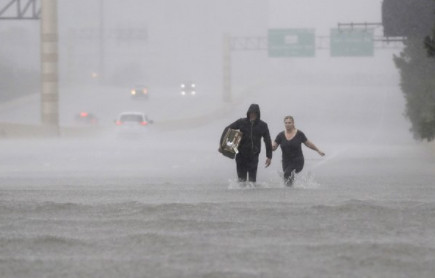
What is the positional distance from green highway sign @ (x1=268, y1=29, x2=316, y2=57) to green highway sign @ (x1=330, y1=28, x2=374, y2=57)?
1.82m

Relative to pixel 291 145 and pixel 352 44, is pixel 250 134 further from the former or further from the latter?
pixel 352 44

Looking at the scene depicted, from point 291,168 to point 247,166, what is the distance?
88cm

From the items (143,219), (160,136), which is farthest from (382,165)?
(160,136)

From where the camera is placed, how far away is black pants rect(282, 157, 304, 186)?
21219mm

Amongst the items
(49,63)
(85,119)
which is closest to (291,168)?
(49,63)

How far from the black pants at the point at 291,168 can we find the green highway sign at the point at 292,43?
73630 mm

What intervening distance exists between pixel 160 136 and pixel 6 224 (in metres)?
60.2

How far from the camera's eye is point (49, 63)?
2502 inches

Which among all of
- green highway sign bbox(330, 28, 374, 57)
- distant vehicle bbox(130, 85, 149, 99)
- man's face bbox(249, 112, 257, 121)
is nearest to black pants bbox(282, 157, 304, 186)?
man's face bbox(249, 112, 257, 121)

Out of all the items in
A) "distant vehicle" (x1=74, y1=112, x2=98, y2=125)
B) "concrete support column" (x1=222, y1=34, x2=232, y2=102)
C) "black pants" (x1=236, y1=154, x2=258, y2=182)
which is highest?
"concrete support column" (x1=222, y1=34, x2=232, y2=102)

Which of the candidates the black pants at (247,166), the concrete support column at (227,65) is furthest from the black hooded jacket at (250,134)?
the concrete support column at (227,65)

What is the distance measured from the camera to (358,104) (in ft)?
391

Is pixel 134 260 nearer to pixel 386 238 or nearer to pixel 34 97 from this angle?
pixel 386 238

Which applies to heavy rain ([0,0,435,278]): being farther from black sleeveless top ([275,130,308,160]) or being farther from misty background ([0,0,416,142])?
misty background ([0,0,416,142])
